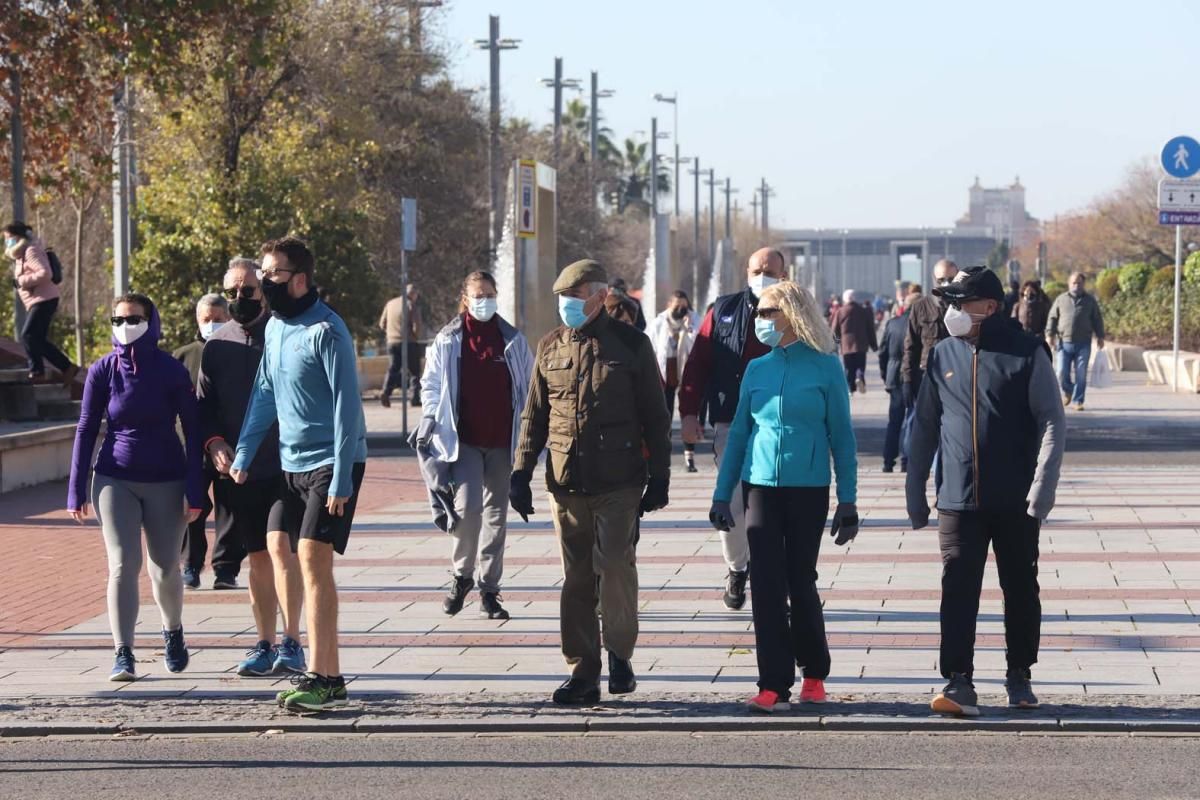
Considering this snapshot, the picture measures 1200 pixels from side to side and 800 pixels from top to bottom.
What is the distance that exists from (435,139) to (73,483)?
119 ft

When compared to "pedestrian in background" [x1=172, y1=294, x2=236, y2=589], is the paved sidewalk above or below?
below

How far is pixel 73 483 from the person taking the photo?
8383 millimetres

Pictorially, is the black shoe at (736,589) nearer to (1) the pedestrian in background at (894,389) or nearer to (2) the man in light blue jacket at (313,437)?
(2) the man in light blue jacket at (313,437)

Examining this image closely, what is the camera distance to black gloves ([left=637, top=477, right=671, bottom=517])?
7.98 meters

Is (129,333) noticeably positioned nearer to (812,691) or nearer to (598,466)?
(598,466)

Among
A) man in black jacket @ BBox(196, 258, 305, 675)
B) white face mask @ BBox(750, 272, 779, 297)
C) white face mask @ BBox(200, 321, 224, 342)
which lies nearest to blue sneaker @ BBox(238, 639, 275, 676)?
man in black jacket @ BBox(196, 258, 305, 675)

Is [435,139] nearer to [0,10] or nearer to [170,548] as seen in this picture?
[0,10]

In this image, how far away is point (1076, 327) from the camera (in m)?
24.8

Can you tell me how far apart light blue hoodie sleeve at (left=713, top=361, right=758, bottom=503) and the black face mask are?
247 centimetres

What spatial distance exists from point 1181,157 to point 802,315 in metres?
19.8

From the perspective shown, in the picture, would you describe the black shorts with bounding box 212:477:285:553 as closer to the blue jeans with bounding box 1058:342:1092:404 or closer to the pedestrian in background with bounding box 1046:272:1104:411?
the pedestrian in background with bounding box 1046:272:1104:411

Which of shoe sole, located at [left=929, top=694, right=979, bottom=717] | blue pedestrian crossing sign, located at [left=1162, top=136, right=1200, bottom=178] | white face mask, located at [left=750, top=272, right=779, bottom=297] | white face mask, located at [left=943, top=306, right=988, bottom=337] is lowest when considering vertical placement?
shoe sole, located at [left=929, top=694, right=979, bottom=717]

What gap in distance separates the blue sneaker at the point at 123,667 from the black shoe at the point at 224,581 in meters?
2.48

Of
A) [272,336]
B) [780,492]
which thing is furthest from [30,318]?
[780,492]
